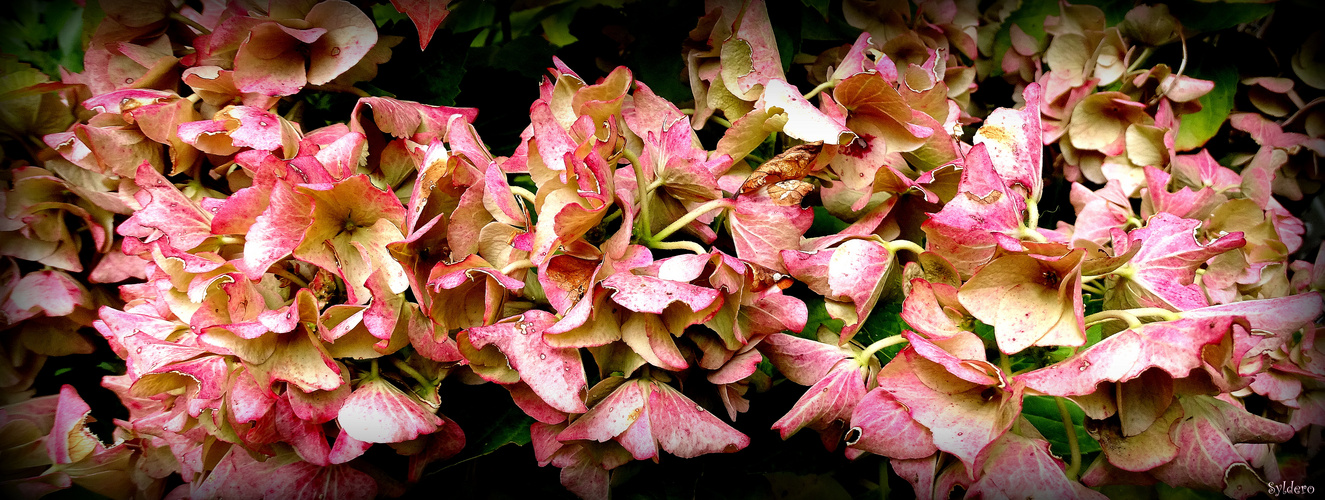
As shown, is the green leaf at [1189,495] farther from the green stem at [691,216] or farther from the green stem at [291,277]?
the green stem at [291,277]

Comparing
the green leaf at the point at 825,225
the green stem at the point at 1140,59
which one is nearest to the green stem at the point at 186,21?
the green leaf at the point at 825,225

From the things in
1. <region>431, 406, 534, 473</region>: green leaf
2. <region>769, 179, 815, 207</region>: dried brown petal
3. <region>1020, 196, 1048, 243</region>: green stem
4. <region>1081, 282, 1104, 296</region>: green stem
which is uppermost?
<region>1020, 196, 1048, 243</region>: green stem

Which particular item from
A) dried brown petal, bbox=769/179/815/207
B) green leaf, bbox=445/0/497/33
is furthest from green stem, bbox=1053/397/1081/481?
green leaf, bbox=445/0/497/33

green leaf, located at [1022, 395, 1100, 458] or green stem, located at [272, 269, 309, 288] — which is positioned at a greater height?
green stem, located at [272, 269, 309, 288]

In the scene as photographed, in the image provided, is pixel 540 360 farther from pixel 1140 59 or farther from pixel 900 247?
pixel 1140 59

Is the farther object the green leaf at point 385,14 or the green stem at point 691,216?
the green leaf at point 385,14

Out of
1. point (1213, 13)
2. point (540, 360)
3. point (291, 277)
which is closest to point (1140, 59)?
point (1213, 13)

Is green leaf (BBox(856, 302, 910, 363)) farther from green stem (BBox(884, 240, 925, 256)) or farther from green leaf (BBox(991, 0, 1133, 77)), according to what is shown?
green leaf (BBox(991, 0, 1133, 77))
